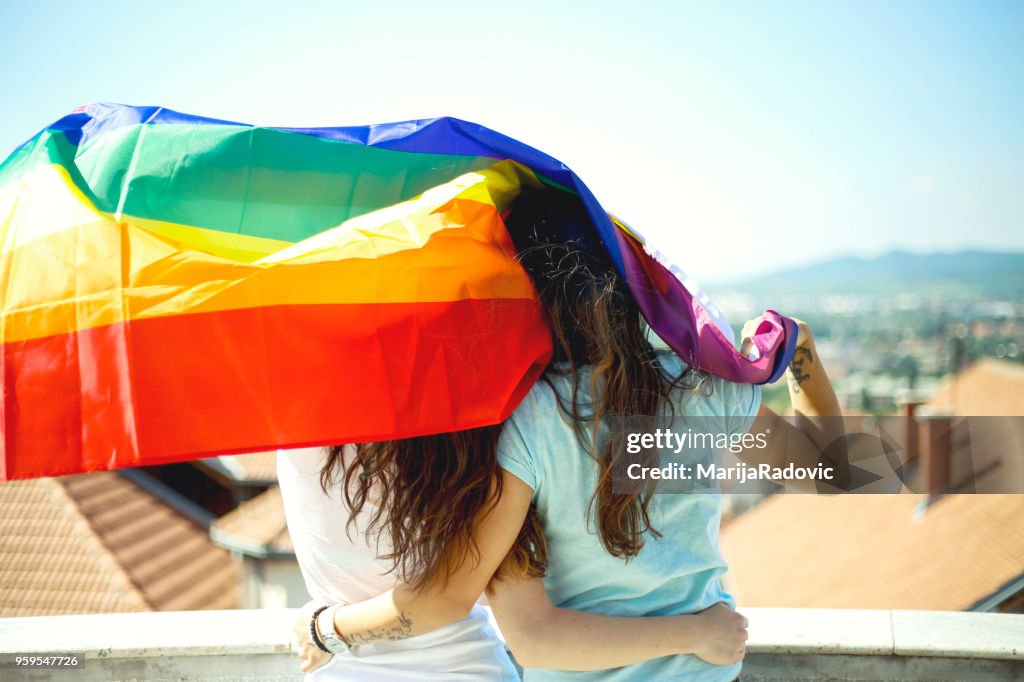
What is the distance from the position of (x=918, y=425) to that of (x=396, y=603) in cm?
184

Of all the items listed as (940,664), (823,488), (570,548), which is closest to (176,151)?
(570,548)

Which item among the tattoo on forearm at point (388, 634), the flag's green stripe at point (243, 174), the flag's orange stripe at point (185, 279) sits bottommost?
the tattoo on forearm at point (388, 634)

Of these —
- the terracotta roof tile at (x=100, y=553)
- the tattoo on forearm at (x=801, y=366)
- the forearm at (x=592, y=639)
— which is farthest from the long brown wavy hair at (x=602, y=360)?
the terracotta roof tile at (x=100, y=553)

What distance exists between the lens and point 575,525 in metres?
1.32

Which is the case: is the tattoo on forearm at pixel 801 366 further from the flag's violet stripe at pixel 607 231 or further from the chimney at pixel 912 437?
the chimney at pixel 912 437

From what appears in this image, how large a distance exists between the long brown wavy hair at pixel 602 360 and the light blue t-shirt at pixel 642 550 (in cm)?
2

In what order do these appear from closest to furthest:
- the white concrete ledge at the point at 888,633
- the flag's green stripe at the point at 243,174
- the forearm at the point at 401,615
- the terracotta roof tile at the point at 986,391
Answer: the forearm at the point at 401,615 → the flag's green stripe at the point at 243,174 → the white concrete ledge at the point at 888,633 → the terracotta roof tile at the point at 986,391

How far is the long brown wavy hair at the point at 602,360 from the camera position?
4.13ft

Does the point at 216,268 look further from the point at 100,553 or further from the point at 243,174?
the point at 100,553

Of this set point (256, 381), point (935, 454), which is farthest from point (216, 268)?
point (935, 454)

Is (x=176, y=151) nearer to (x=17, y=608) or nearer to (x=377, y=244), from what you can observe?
(x=377, y=244)

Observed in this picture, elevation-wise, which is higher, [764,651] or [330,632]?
[330,632]

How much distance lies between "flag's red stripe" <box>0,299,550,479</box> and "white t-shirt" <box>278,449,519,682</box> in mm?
156

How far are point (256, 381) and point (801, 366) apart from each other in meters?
1.11
